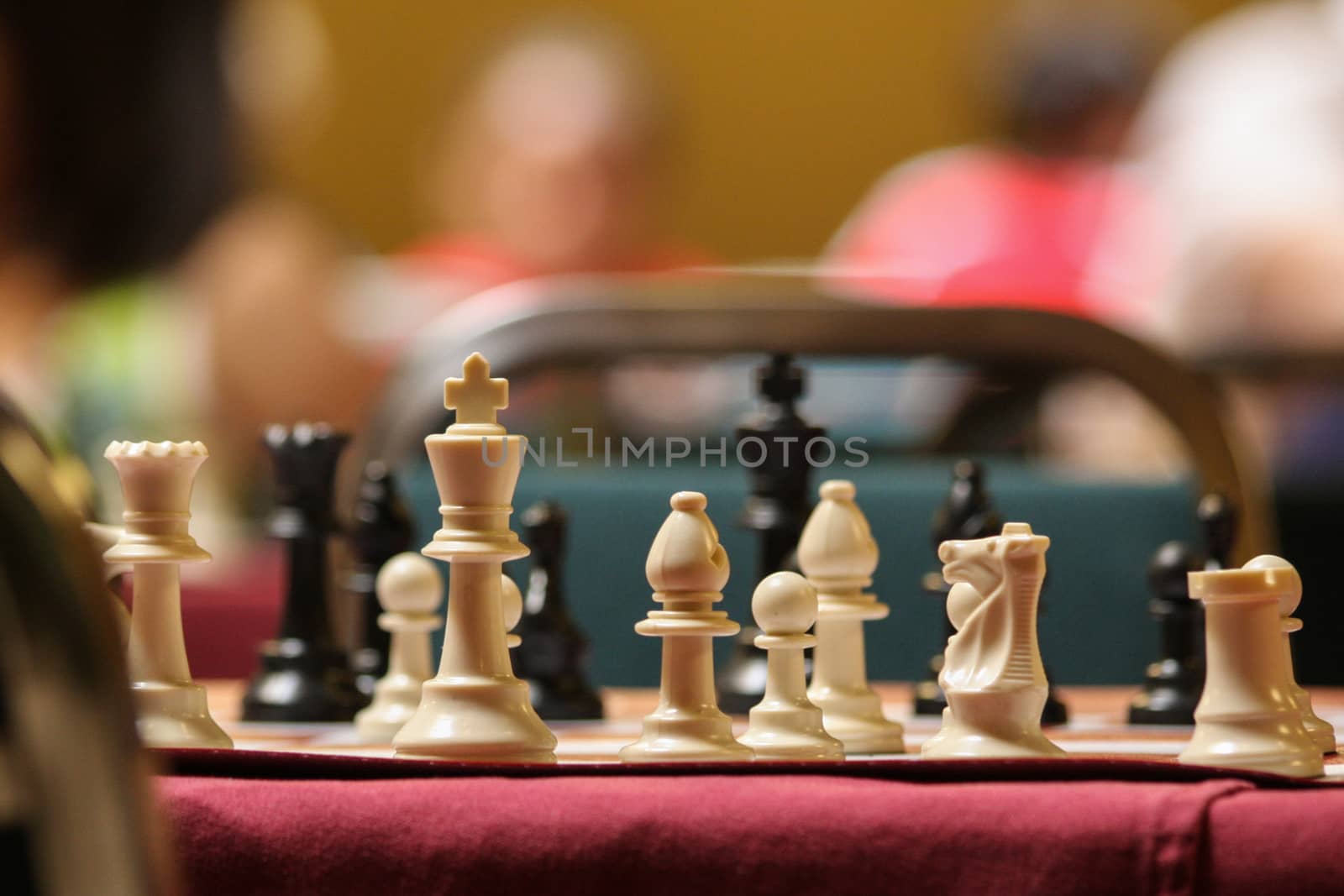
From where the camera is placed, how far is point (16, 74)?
3.21 metres

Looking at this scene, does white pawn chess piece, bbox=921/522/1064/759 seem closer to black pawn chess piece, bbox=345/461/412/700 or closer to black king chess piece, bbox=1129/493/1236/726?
black king chess piece, bbox=1129/493/1236/726

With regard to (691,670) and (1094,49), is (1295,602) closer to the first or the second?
(691,670)

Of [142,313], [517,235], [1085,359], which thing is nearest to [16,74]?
[142,313]

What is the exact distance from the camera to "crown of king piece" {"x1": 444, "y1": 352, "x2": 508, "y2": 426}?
84cm

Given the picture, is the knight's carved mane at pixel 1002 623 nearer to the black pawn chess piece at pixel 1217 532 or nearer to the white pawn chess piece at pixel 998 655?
the white pawn chess piece at pixel 998 655

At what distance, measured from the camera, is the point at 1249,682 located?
30.8 inches

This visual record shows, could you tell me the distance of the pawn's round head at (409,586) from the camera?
3.39 feet

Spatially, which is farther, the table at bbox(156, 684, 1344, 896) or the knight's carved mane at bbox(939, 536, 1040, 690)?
the knight's carved mane at bbox(939, 536, 1040, 690)

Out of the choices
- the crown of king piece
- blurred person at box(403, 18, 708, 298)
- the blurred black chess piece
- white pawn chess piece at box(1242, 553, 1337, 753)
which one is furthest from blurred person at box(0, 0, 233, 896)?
white pawn chess piece at box(1242, 553, 1337, 753)

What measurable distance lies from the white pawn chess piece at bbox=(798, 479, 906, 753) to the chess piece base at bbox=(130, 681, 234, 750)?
320 millimetres

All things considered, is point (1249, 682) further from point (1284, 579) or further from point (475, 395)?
point (475, 395)

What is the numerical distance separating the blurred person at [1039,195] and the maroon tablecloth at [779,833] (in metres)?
2.37

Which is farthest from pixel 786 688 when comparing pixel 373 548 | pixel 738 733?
pixel 373 548

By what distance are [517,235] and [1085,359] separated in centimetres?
279
